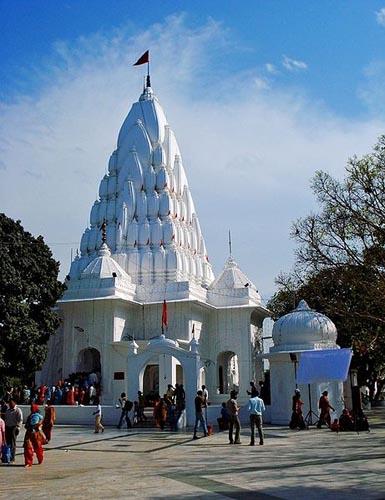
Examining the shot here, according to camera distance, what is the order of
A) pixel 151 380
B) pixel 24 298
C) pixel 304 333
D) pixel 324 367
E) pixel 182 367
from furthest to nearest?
pixel 151 380 → pixel 24 298 → pixel 304 333 → pixel 182 367 → pixel 324 367

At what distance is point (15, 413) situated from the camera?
14047 millimetres

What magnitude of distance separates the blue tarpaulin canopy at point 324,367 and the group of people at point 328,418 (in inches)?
53.1

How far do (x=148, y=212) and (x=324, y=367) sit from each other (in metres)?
21.6

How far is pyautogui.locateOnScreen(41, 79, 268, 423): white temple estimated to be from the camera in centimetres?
3341

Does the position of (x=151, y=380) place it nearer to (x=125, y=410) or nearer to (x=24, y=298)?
(x=24, y=298)

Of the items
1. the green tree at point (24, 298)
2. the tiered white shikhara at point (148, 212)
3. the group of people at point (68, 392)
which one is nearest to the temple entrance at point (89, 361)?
the group of people at point (68, 392)

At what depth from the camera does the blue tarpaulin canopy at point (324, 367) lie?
19.3m

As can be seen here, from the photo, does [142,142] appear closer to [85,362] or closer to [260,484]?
[85,362]

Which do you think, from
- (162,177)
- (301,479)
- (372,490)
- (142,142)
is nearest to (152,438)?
(301,479)

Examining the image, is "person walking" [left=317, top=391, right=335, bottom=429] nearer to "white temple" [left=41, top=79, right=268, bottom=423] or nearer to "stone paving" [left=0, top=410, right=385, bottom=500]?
"stone paving" [left=0, top=410, right=385, bottom=500]

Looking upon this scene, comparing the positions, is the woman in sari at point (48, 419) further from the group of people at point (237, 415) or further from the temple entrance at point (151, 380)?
the temple entrance at point (151, 380)

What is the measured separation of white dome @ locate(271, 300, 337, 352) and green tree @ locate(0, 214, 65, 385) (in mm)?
10705

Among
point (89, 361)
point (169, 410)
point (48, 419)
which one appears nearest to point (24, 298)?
point (169, 410)

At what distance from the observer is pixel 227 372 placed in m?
38.9
